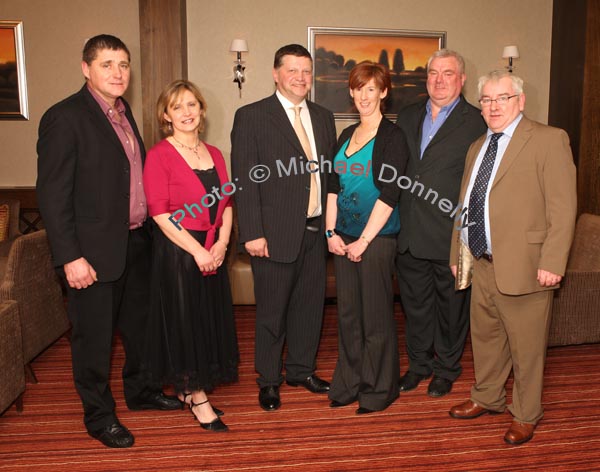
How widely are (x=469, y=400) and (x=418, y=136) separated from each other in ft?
4.28

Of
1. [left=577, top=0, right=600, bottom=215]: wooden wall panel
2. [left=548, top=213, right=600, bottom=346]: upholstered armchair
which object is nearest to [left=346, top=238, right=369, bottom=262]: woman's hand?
[left=548, top=213, right=600, bottom=346]: upholstered armchair

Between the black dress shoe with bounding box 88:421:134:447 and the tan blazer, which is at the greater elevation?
the tan blazer

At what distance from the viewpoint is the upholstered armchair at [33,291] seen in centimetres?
311

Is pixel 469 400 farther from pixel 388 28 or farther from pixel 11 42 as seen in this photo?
pixel 11 42

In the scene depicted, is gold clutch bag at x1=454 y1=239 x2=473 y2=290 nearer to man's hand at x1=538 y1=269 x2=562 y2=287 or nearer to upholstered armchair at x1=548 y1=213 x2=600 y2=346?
man's hand at x1=538 y1=269 x2=562 y2=287

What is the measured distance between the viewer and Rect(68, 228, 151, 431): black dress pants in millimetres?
2504

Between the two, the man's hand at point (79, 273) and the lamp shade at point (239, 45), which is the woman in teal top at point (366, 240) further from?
the lamp shade at point (239, 45)

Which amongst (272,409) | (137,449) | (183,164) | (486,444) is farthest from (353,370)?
(183,164)

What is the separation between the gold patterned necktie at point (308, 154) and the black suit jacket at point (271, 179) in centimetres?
5

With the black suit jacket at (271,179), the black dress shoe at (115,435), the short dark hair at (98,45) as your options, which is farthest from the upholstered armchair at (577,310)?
the short dark hair at (98,45)

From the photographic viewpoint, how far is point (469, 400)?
2848mm

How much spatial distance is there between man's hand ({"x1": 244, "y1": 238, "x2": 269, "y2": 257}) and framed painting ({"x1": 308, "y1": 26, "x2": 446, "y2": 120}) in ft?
10.9

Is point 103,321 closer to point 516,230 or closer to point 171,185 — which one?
point 171,185

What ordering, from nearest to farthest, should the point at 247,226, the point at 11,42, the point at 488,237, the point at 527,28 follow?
the point at 488,237
the point at 247,226
the point at 11,42
the point at 527,28
